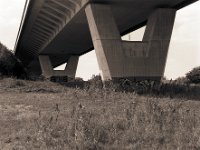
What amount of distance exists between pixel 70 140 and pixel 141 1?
76.5 ft

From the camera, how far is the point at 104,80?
27.5 metres

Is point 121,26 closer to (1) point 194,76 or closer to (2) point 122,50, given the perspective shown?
(1) point 194,76

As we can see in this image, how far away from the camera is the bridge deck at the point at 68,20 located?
3084cm

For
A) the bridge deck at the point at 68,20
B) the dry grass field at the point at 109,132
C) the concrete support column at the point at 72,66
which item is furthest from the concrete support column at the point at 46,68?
the dry grass field at the point at 109,132

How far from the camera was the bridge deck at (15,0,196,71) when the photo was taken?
101 feet

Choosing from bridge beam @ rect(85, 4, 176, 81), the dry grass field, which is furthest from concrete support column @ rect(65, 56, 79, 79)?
the dry grass field

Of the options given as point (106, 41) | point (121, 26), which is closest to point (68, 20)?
Result: point (121, 26)

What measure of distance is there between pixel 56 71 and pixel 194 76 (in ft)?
106

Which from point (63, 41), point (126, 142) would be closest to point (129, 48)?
point (126, 142)

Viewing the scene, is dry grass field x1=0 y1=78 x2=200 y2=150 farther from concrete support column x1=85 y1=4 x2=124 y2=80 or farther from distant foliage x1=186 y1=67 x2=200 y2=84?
distant foliage x1=186 y1=67 x2=200 y2=84

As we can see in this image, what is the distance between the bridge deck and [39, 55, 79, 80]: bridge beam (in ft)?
9.93

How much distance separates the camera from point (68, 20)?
36.8 meters

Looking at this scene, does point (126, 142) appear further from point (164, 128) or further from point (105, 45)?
point (105, 45)

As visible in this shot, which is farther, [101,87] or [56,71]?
[56,71]
